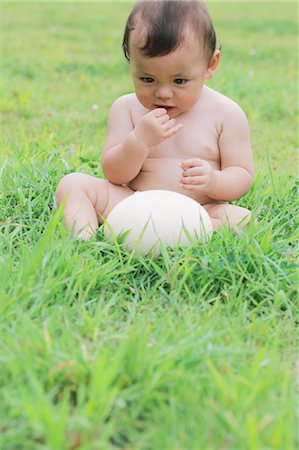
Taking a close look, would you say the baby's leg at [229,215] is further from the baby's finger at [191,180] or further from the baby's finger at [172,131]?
the baby's finger at [172,131]

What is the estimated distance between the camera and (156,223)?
2.53 meters

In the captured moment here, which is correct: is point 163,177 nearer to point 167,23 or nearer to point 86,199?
point 86,199

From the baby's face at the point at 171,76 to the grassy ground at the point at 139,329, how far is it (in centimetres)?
57

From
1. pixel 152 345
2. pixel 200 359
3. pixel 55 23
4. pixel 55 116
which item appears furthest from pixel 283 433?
pixel 55 23

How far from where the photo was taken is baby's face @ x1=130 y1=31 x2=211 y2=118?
8.64 feet

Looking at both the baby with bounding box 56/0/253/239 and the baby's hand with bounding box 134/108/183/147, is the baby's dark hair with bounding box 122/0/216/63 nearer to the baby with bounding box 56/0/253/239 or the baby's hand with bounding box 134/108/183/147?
the baby with bounding box 56/0/253/239

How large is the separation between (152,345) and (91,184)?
113 centimetres

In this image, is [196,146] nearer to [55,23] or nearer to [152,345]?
[152,345]

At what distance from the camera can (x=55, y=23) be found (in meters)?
9.42

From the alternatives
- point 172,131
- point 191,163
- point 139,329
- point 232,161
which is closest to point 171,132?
point 172,131

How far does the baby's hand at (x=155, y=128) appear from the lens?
2.72 m

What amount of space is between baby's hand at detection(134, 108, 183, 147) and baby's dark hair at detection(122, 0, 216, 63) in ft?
0.81

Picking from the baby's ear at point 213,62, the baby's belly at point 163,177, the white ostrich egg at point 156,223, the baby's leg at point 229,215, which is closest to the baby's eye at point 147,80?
the baby's ear at point 213,62

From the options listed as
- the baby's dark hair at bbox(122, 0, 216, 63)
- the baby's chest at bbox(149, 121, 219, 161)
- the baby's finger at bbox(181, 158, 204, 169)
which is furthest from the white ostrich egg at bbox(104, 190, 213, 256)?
the baby's dark hair at bbox(122, 0, 216, 63)
